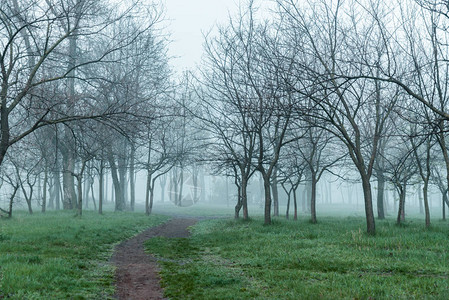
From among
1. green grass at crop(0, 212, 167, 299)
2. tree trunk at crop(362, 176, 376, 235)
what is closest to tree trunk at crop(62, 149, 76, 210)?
green grass at crop(0, 212, 167, 299)

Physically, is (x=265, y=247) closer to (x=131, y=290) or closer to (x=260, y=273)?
(x=260, y=273)

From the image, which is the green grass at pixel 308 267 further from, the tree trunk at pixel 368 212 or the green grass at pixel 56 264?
the green grass at pixel 56 264

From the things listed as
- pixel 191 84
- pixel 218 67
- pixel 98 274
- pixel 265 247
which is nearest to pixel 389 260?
pixel 265 247

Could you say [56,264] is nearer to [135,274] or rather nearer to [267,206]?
[135,274]

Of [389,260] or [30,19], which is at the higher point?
[30,19]

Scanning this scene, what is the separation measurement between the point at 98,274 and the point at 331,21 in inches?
468

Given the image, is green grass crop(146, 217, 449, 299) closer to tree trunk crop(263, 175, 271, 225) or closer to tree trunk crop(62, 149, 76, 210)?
tree trunk crop(263, 175, 271, 225)

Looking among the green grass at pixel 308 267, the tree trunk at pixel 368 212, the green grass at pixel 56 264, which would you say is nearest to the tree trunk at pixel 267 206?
the green grass at pixel 308 267

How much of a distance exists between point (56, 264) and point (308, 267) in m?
5.52

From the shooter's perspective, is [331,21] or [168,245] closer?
[168,245]

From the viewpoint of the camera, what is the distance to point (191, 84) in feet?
79.4

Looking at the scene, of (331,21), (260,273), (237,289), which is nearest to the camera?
(237,289)

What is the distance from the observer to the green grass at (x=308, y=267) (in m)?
6.78

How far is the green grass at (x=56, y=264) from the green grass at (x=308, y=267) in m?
1.46
